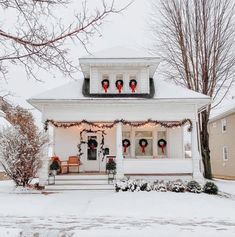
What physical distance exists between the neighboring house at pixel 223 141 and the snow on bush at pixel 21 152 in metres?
16.0

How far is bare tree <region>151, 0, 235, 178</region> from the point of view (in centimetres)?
2527

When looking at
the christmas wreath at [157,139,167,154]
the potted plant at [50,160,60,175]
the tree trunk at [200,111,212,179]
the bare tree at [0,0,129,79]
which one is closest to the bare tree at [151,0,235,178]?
the tree trunk at [200,111,212,179]

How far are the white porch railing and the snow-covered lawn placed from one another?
7.55 feet

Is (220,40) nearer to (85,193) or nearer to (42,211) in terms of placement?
(85,193)

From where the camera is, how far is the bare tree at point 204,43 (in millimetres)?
25266

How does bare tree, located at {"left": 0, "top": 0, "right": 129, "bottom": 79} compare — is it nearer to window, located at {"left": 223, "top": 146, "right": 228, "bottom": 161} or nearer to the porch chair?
the porch chair

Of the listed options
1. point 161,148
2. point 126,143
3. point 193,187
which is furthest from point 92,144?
point 193,187

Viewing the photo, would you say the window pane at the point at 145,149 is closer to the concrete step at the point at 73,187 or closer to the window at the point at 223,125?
the concrete step at the point at 73,187

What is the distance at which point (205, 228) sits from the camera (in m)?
8.61

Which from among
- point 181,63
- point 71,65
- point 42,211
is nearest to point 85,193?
point 42,211

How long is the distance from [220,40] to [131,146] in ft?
35.2

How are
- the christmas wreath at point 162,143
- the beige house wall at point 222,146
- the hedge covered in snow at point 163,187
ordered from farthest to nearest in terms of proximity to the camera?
the beige house wall at point 222,146 → the christmas wreath at point 162,143 → the hedge covered in snow at point 163,187

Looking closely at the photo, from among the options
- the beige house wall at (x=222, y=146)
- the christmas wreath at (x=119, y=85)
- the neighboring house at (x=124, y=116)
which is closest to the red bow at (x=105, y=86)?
the neighboring house at (x=124, y=116)

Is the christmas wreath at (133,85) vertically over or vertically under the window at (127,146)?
over
